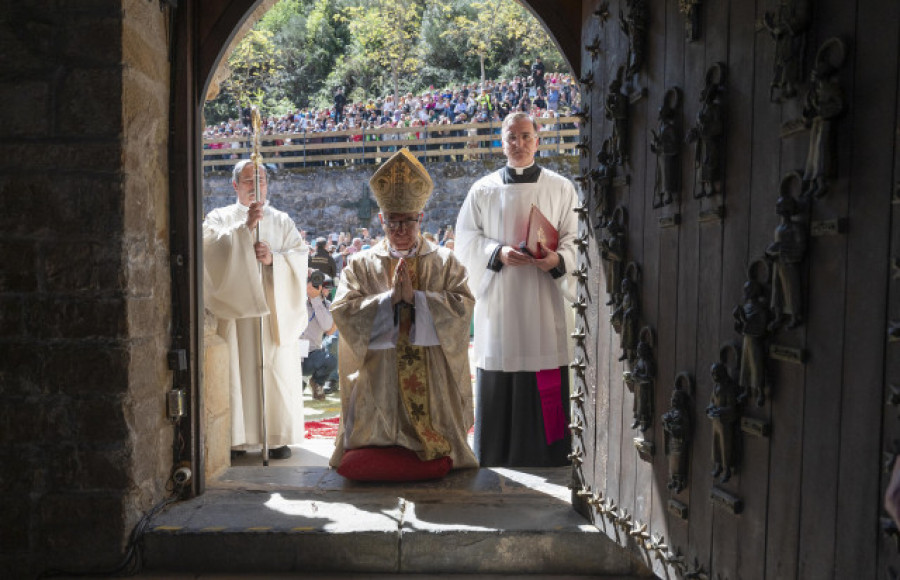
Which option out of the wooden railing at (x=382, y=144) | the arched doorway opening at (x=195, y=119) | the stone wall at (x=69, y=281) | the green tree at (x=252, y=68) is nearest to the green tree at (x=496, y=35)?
the green tree at (x=252, y=68)

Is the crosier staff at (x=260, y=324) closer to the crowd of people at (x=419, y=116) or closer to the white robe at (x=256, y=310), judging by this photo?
the white robe at (x=256, y=310)

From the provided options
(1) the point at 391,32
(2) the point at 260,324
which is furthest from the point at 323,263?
(1) the point at 391,32

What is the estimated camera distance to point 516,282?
462 centimetres

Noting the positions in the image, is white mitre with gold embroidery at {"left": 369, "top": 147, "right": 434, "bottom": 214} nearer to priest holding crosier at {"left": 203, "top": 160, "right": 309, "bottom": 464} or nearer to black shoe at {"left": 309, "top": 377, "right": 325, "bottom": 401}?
priest holding crosier at {"left": 203, "top": 160, "right": 309, "bottom": 464}

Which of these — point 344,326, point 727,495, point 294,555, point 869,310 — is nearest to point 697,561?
point 727,495

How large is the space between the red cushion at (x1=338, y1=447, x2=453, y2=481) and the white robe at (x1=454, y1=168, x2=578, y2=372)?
0.82 metres

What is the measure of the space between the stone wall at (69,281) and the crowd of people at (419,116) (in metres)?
18.2

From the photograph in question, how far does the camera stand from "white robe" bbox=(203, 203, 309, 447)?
15.0ft

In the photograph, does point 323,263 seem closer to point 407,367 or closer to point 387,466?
point 407,367

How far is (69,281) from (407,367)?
5.55 ft

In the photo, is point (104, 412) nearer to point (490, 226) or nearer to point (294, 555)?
point (294, 555)

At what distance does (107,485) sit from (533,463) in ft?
7.66

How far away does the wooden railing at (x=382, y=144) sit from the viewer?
21.4 m

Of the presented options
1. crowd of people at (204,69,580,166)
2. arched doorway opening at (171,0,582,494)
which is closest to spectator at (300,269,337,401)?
arched doorway opening at (171,0,582,494)
